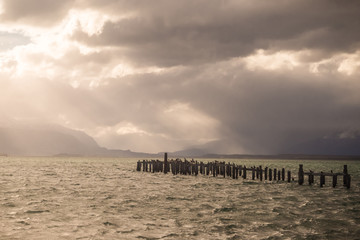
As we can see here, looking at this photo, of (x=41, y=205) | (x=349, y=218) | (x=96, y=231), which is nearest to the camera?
(x=96, y=231)

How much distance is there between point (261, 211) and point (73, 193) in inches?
547

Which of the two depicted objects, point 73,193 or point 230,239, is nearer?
point 230,239

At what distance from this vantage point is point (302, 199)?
24.4m

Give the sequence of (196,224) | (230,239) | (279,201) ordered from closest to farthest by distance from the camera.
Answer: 1. (230,239)
2. (196,224)
3. (279,201)

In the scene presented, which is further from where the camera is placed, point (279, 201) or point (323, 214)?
Result: point (279, 201)

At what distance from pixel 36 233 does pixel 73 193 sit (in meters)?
13.2

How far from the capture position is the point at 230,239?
Result: 13.1 m

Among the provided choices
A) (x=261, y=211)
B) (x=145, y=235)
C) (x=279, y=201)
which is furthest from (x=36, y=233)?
(x=279, y=201)

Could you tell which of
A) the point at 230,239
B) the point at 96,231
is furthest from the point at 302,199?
the point at 96,231

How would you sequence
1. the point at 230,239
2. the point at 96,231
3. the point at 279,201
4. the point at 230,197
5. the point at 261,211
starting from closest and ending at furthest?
the point at 230,239 < the point at 96,231 < the point at 261,211 < the point at 279,201 < the point at 230,197

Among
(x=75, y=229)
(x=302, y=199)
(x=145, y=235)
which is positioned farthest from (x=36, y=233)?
(x=302, y=199)

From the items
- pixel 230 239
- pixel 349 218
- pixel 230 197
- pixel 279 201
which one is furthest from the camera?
pixel 230 197

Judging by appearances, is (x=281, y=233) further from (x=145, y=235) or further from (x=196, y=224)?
(x=145, y=235)

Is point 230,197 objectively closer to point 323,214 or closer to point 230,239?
point 323,214
